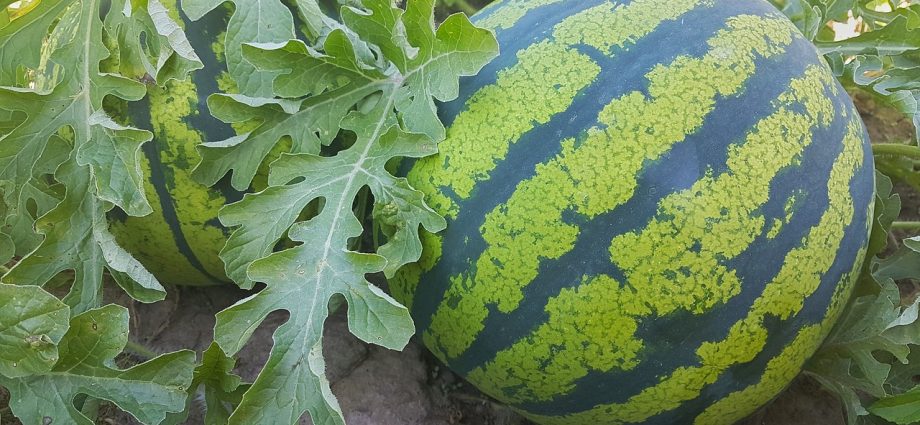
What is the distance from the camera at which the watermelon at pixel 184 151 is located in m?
1.88

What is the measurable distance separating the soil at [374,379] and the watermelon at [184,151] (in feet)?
1.43

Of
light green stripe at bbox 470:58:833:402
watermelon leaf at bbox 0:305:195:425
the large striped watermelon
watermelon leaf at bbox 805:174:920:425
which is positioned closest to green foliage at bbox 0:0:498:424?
watermelon leaf at bbox 0:305:195:425

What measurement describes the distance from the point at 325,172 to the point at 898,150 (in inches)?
65.7

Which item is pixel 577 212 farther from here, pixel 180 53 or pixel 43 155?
pixel 43 155

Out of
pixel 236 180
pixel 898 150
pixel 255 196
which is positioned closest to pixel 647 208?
pixel 255 196

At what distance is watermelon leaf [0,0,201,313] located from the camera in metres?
1.74

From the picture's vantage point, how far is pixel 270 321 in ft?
7.86

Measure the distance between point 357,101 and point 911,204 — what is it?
216 centimetres

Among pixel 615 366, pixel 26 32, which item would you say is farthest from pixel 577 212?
pixel 26 32

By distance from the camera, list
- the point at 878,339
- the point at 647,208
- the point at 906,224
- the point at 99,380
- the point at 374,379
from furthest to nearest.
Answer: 1. the point at 906,224
2. the point at 374,379
3. the point at 878,339
4. the point at 99,380
5. the point at 647,208

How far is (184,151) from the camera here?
189cm

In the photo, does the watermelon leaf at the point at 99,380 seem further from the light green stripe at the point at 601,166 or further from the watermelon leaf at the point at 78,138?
the light green stripe at the point at 601,166

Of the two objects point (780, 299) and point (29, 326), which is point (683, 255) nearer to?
point (780, 299)

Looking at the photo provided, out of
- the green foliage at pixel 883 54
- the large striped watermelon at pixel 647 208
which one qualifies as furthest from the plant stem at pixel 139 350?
the green foliage at pixel 883 54
